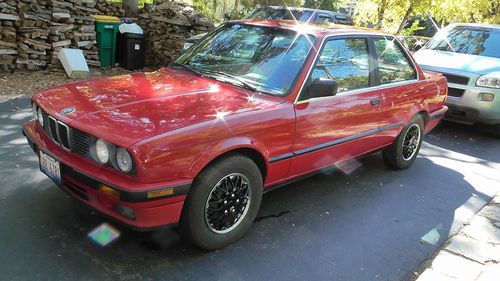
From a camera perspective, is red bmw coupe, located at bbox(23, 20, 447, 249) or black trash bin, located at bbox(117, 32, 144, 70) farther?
black trash bin, located at bbox(117, 32, 144, 70)

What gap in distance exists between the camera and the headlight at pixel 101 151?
2.77 metres

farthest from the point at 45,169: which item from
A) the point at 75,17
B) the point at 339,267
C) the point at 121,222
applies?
the point at 75,17

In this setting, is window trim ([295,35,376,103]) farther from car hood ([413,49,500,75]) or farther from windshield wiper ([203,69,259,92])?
car hood ([413,49,500,75])

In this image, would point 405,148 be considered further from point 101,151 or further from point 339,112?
point 101,151

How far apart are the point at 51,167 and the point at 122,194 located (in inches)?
29.8

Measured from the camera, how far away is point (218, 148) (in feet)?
9.73

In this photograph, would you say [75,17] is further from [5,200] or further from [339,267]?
[339,267]

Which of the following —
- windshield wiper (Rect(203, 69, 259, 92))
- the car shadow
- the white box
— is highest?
windshield wiper (Rect(203, 69, 259, 92))

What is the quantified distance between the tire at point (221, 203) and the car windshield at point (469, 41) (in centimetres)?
615

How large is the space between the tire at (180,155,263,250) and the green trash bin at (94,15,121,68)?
22.9 ft

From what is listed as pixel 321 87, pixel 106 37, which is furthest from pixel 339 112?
pixel 106 37

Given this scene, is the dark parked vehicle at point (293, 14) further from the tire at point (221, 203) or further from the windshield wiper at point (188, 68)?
the tire at point (221, 203)

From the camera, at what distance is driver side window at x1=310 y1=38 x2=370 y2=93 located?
3.90 meters

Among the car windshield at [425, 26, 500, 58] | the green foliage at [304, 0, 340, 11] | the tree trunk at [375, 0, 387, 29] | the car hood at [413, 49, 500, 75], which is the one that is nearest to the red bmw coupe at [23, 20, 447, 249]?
the car hood at [413, 49, 500, 75]
